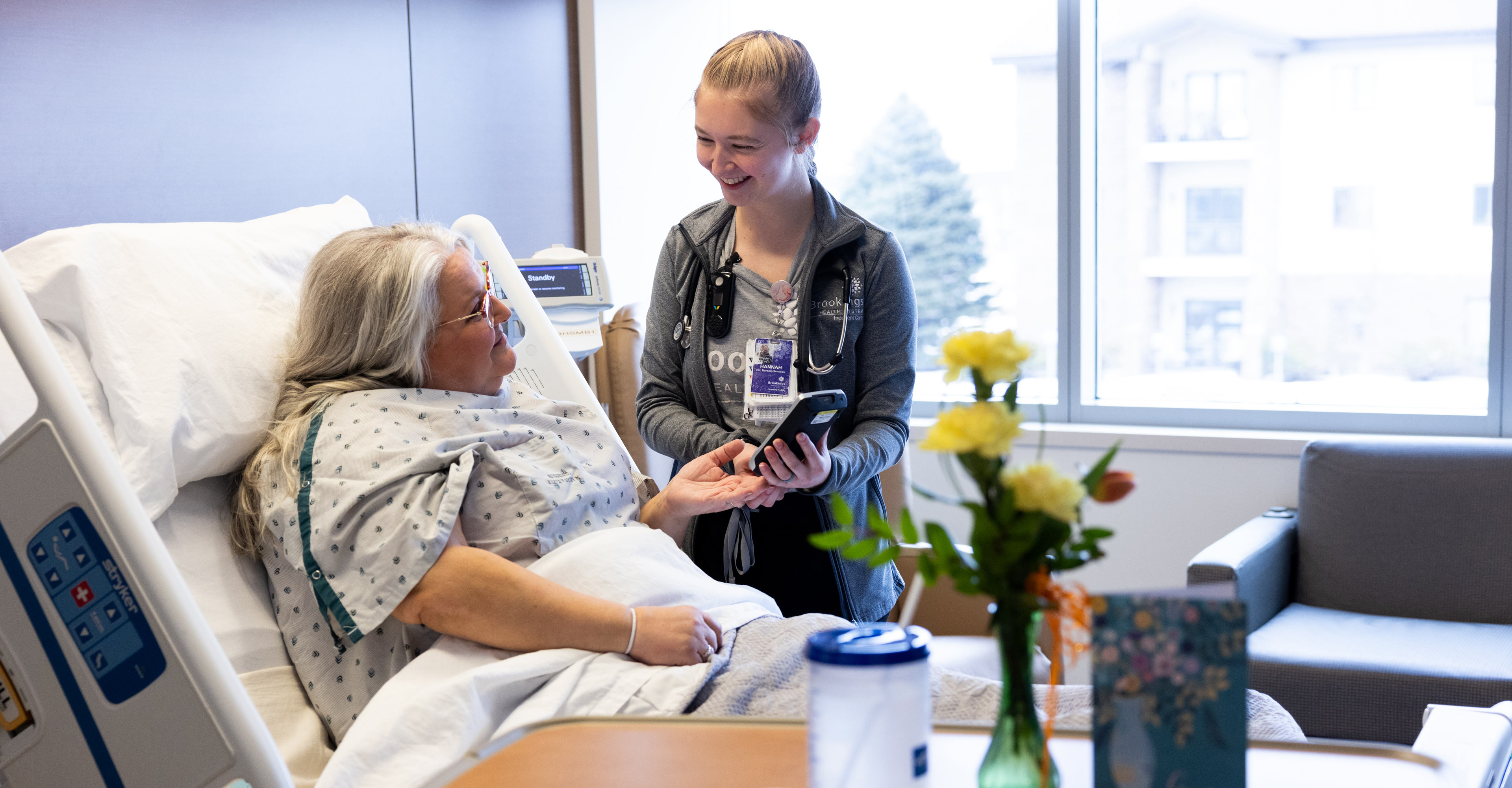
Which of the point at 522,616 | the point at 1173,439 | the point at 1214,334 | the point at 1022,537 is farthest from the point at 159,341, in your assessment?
the point at 1214,334

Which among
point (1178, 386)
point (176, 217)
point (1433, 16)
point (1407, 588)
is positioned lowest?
point (1407, 588)

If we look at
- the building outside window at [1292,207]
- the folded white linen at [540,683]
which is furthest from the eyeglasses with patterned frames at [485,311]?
the building outside window at [1292,207]

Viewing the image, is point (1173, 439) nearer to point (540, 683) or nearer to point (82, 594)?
point (540, 683)

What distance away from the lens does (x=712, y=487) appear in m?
1.73

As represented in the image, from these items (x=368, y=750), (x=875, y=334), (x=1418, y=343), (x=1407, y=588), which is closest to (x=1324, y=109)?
(x=1418, y=343)

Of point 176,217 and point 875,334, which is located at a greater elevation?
point 176,217

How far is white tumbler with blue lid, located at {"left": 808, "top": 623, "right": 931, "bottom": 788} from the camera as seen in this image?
72cm

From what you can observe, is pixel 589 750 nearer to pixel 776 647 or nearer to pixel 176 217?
pixel 776 647

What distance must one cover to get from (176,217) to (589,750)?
1.46 metres

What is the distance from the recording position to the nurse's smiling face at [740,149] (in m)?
1.71

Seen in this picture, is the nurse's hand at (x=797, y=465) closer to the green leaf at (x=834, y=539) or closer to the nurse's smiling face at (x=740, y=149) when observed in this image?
the nurse's smiling face at (x=740, y=149)

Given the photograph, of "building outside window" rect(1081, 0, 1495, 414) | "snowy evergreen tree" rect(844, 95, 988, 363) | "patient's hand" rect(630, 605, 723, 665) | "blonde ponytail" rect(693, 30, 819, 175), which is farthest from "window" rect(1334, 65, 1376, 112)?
"patient's hand" rect(630, 605, 723, 665)

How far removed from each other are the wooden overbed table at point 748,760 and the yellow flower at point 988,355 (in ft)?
1.27

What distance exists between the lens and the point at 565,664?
4.49ft
